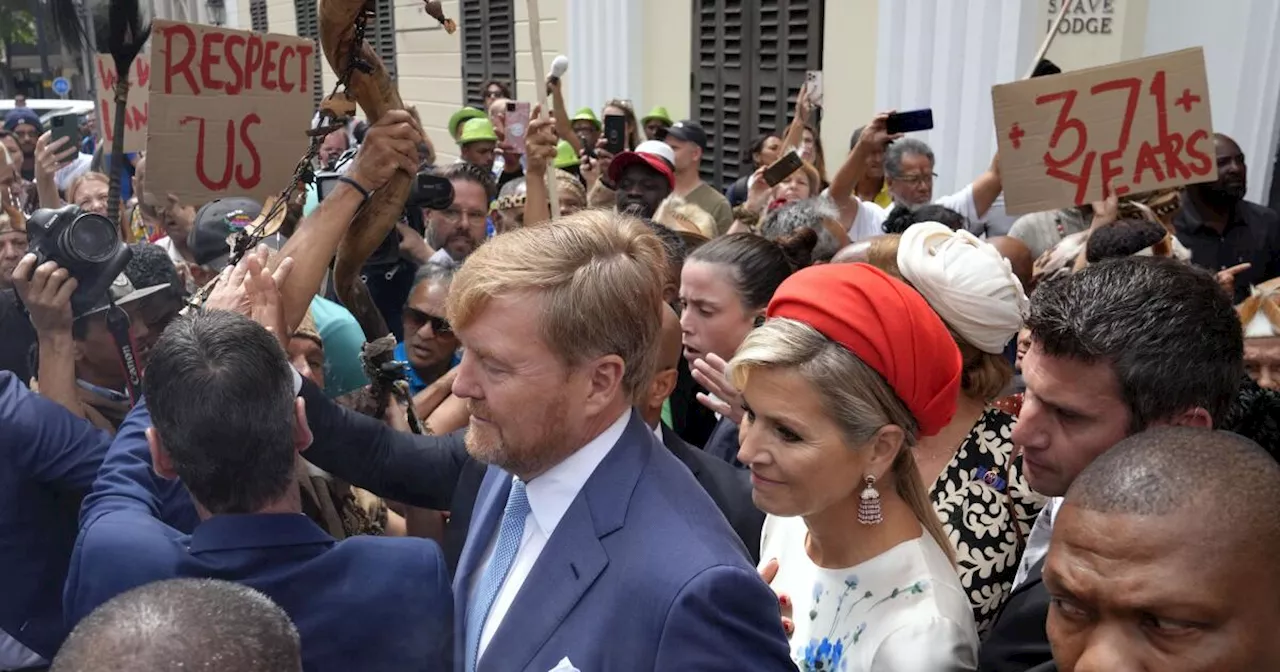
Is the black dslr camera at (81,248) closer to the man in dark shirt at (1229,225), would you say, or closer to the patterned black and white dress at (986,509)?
the patterned black and white dress at (986,509)

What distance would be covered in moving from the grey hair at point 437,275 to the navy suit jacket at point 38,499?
129cm

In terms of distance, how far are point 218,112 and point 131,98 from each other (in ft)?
8.16

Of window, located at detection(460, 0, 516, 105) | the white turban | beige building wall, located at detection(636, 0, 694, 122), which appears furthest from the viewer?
window, located at detection(460, 0, 516, 105)

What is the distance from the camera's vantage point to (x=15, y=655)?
279 cm

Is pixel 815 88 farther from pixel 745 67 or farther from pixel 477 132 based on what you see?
pixel 477 132

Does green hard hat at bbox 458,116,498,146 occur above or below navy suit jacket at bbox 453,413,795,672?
above

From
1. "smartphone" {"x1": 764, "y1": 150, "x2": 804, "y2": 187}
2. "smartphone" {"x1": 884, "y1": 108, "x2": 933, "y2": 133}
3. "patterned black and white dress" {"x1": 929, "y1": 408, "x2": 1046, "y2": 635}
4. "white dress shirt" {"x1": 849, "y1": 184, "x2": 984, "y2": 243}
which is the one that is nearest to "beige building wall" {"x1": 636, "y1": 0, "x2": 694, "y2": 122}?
"white dress shirt" {"x1": 849, "y1": 184, "x2": 984, "y2": 243}

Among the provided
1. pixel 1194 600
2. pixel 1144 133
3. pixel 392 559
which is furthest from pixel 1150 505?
pixel 1144 133

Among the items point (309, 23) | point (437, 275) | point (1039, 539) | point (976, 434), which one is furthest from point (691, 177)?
point (309, 23)

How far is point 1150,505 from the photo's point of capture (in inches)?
49.4

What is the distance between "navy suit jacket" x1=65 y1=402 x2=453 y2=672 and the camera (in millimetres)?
1765

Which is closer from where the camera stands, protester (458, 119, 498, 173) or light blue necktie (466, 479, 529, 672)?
light blue necktie (466, 479, 529, 672)

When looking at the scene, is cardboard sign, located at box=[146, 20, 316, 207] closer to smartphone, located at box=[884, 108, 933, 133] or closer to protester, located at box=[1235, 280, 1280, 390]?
smartphone, located at box=[884, 108, 933, 133]

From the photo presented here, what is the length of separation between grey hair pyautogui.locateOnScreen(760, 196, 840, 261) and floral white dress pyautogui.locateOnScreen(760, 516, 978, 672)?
206 cm
